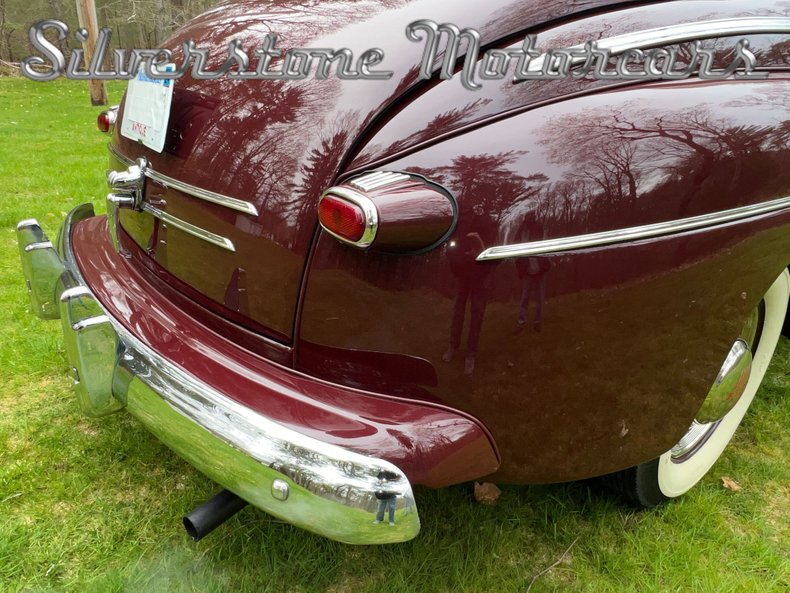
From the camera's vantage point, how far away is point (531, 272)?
1303 millimetres

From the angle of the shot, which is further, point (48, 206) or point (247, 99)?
point (48, 206)

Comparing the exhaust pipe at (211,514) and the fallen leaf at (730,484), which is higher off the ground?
the exhaust pipe at (211,514)

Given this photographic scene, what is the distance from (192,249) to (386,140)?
663 mm

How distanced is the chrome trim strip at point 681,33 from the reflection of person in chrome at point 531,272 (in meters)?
0.34

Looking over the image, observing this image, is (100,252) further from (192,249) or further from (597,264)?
(597,264)

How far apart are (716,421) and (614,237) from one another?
1.12 metres

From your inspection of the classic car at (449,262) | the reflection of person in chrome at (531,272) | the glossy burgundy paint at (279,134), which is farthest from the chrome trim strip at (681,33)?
the reflection of person in chrome at (531,272)

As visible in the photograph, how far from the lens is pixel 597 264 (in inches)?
52.5

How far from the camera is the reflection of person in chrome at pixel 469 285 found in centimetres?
129

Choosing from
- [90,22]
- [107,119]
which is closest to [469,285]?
[107,119]

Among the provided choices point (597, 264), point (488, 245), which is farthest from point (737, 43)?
Result: point (488, 245)

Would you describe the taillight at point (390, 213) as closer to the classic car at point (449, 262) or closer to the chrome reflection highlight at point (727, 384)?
the classic car at point (449, 262)

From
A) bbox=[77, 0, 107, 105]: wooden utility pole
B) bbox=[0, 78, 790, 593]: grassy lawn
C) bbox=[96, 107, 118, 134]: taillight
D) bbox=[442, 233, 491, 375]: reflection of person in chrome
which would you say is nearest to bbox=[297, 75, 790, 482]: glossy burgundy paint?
bbox=[442, 233, 491, 375]: reflection of person in chrome

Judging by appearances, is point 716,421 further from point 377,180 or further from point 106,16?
point 106,16
